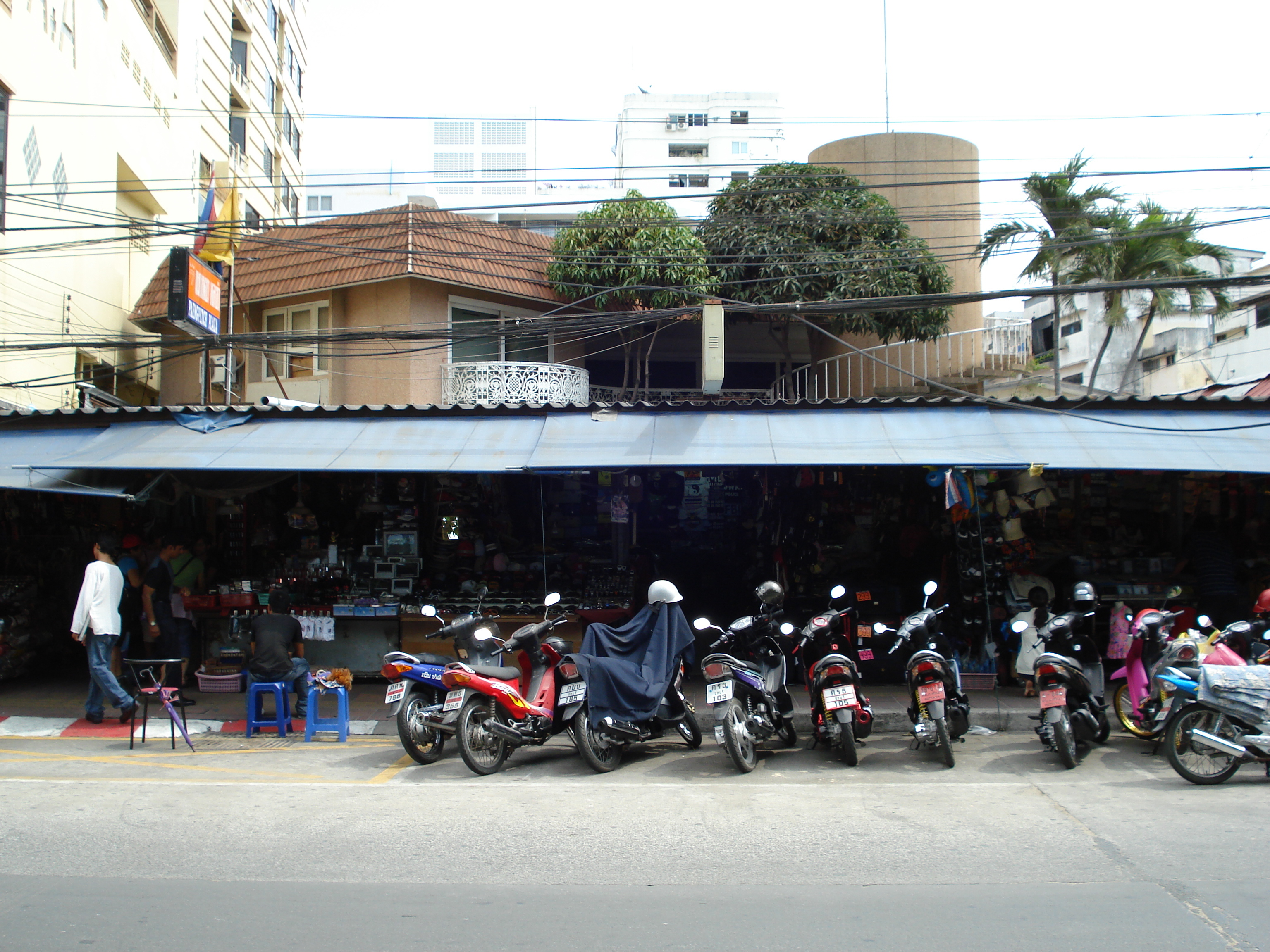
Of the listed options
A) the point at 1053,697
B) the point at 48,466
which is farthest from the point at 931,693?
the point at 48,466

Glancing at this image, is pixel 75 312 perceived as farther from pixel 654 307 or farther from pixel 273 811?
pixel 273 811

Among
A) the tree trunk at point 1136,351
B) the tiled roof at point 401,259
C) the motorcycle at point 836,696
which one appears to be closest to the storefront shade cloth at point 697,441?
the motorcycle at point 836,696

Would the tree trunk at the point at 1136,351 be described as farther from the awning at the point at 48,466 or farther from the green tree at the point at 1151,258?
the awning at the point at 48,466

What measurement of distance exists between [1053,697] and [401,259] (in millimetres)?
13273

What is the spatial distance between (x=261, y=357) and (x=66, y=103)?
550 centimetres

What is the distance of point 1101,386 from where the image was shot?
2320 centimetres

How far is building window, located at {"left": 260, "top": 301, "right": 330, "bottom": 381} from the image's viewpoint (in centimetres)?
1778

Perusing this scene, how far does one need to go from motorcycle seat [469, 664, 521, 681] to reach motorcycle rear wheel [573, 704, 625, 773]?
65 cm

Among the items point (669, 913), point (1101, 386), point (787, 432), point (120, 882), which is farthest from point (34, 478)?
point (1101, 386)

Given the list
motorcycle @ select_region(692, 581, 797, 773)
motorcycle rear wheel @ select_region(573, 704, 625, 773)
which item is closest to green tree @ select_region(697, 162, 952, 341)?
motorcycle @ select_region(692, 581, 797, 773)

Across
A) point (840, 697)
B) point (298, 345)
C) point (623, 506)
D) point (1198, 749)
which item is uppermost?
point (298, 345)

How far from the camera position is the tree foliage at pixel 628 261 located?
17.3m

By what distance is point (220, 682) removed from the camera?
10586mm

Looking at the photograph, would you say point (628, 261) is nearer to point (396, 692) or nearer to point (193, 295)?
point (193, 295)
